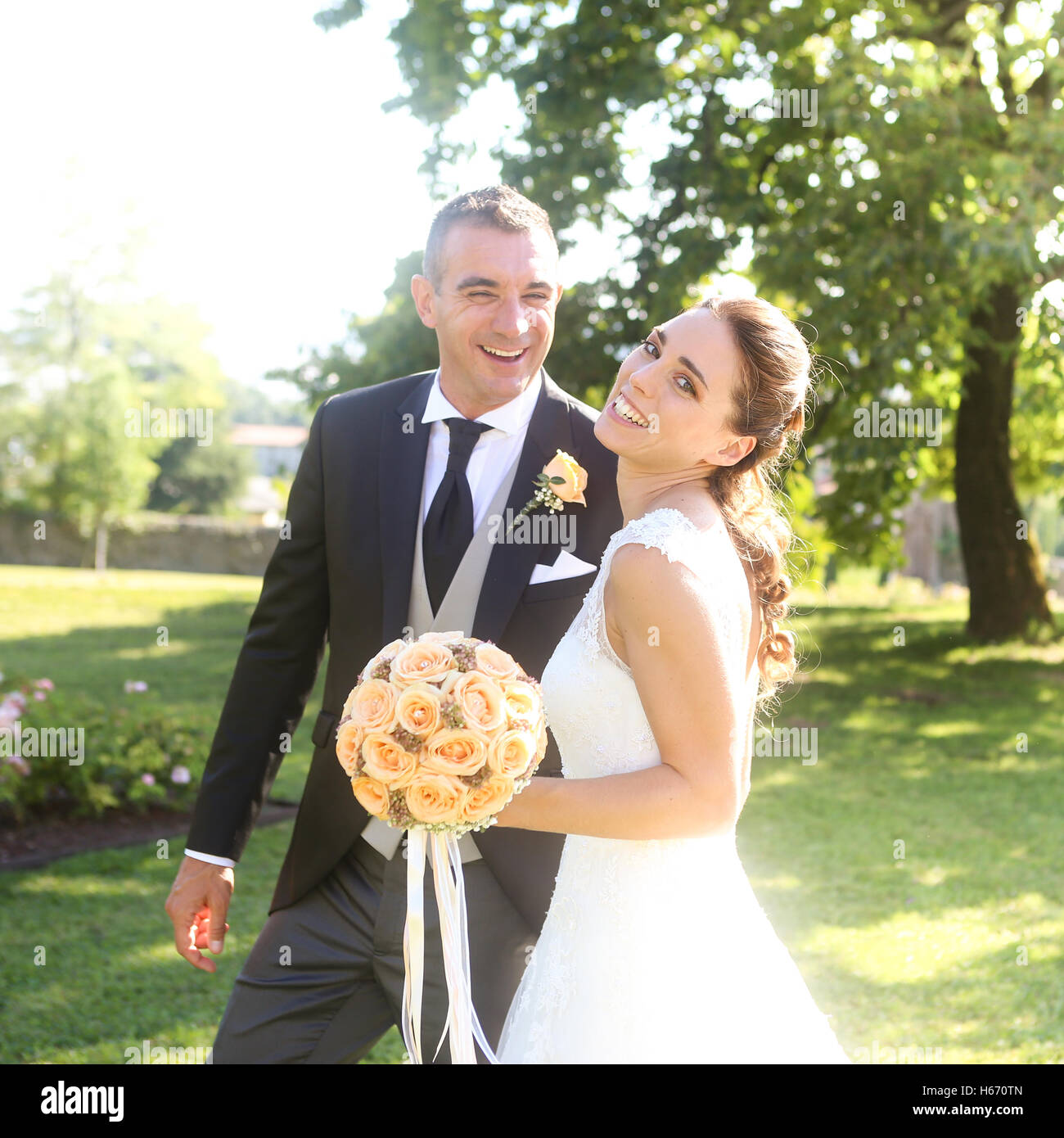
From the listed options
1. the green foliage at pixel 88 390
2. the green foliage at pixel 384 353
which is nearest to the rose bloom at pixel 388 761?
the green foliage at pixel 384 353

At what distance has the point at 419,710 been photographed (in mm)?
1971

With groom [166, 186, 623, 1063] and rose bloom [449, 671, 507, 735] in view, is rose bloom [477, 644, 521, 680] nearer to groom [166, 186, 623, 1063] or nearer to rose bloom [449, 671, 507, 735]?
rose bloom [449, 671, 507, 735]

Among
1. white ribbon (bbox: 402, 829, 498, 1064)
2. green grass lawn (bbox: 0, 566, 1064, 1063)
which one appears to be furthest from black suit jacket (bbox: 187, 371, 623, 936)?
green grass lawn (bbox: 0, 566, 1064, 1063)

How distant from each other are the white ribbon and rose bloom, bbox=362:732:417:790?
18cm

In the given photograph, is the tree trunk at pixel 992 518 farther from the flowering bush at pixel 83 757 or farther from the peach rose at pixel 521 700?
the peach rose at pixel 521 700

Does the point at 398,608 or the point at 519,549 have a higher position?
the point at 519,549

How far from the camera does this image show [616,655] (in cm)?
230

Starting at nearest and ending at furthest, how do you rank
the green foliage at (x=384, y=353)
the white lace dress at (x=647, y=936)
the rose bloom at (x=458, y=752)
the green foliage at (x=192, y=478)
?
the rose bloom at (x=458, y=752) → the white lace dress at (x=647, y=936) → the green foliage at (x=384, y=353) → the green foliage at (x=192, y=478)

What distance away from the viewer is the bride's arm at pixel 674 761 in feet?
6.77

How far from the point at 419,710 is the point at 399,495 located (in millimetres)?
1083

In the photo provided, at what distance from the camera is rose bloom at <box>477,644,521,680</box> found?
2051 millimetres

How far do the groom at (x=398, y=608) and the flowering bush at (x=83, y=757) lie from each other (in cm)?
520

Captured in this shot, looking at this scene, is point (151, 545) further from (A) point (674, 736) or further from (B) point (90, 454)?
(A) point (674, 736)

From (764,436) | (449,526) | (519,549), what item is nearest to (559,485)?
(519,549)
